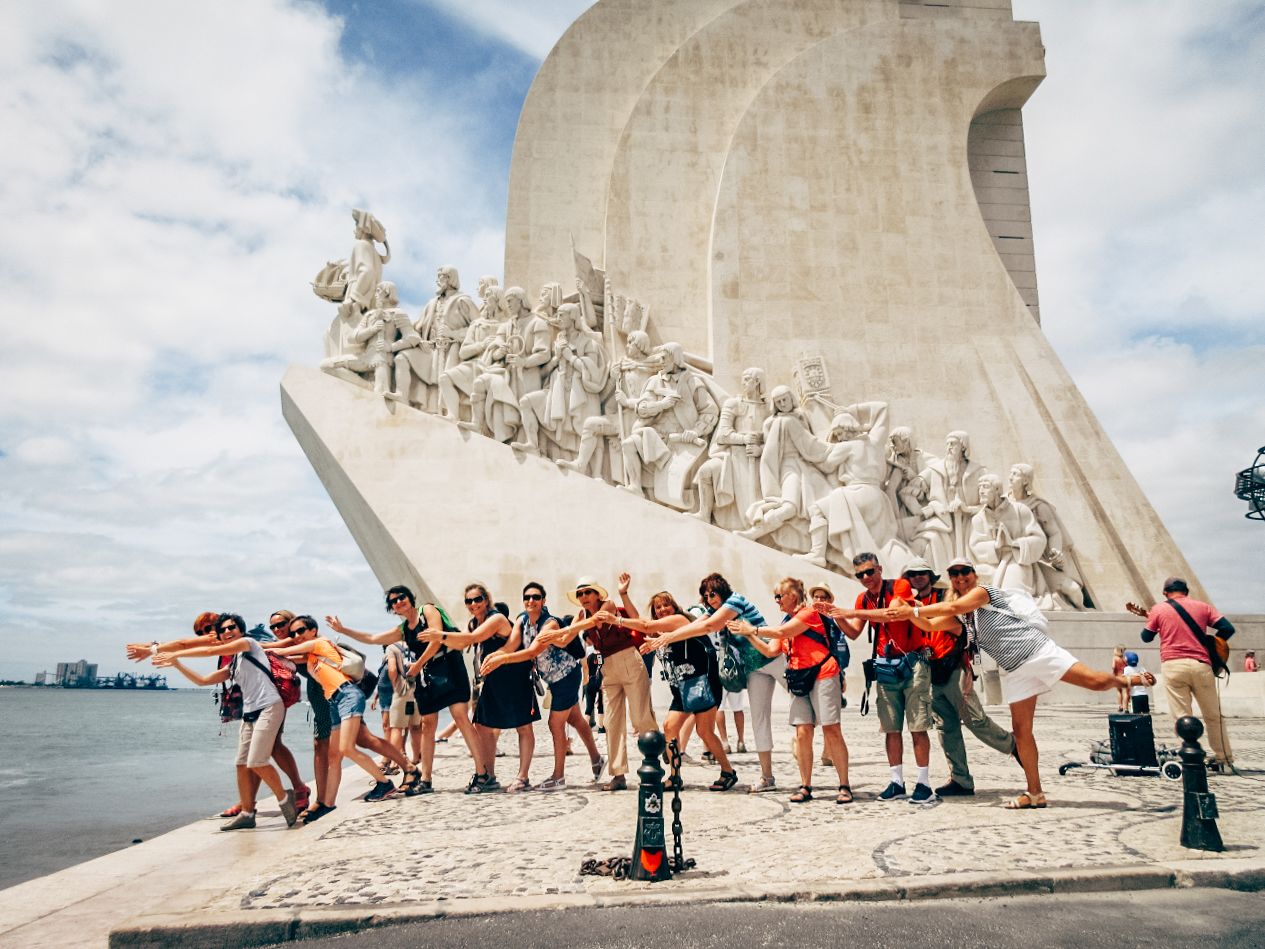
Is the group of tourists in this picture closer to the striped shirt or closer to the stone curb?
the striped shirt

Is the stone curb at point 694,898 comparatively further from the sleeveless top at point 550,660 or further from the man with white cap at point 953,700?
the sleeveless top at point 550,660

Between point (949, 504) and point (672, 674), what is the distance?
6.87 metres

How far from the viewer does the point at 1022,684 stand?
3.74m

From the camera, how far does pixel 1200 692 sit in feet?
14.4

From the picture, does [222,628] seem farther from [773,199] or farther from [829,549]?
[773,199]

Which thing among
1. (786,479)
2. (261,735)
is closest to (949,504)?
(786,479)

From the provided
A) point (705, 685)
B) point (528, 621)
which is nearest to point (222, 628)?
point (528, 621)

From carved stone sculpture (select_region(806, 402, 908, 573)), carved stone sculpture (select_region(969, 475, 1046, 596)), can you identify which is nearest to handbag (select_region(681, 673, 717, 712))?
carved stone sculpture (select_region(806, 402, 908, 573))

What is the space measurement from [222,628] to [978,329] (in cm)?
1007

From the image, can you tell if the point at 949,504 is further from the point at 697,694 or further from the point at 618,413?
the point at 697,694

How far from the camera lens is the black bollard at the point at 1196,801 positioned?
2887 millimetres

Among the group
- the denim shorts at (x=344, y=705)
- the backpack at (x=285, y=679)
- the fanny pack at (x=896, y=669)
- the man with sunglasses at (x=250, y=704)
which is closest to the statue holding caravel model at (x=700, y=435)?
the fanny pack at (x=896, y=669)

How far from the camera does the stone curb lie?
7.77ft

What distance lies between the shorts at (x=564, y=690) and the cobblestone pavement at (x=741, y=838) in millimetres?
383
